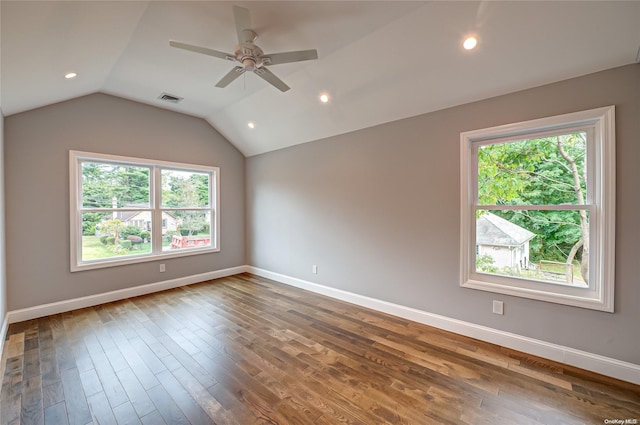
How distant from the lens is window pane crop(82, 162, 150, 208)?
378 centimetres

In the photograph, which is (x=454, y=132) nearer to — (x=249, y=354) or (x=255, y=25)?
(x=255, y=25)

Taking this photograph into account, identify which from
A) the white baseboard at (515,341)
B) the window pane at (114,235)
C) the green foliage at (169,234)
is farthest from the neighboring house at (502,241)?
the window pane at (114,235)

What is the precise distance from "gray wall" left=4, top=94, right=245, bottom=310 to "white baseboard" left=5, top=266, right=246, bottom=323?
2.8 inches

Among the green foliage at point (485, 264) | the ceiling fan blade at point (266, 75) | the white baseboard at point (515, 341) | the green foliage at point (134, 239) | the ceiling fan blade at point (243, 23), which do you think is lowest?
the white baseboard at point (515, 341)

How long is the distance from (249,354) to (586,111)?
3675mm

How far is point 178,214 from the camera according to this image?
4738 mm

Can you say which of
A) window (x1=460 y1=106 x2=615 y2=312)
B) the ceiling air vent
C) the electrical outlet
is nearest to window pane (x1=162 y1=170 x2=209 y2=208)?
the ceiling air vent

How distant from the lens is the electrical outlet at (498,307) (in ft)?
8.56

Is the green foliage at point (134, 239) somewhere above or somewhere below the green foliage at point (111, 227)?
below

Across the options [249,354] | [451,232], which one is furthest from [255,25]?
[249,354]

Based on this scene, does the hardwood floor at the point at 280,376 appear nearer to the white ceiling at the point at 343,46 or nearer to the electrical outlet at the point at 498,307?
the electrical outlet at the point at 498,307

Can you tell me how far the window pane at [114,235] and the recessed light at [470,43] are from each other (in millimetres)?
4899

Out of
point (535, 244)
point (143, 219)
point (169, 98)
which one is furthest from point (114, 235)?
point (535, 244)

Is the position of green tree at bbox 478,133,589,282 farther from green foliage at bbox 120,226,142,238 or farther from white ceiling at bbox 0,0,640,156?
green foliage at bbox 120,226,142,238
